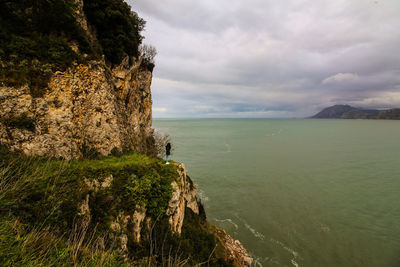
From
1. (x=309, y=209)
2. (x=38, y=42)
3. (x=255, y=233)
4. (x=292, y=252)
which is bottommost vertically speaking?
(x=292, y=252)

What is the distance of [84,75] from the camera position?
11.0 meters

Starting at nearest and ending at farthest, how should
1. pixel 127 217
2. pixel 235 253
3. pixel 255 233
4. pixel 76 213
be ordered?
pixel 76 213, pixel 127 217, pixel 235 253, pixel 255 233

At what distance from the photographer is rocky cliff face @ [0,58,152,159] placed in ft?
26.2

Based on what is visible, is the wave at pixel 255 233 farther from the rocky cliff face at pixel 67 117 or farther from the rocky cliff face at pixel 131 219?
the rocky cliff face at pixel 67 117

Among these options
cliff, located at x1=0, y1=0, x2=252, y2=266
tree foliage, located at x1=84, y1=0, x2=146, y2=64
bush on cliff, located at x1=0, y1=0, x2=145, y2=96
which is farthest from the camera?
tree foliage, located at x1=84, y1=0, x2=146, y2=64

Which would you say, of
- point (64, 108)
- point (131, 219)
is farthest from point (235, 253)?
point (64, 108)

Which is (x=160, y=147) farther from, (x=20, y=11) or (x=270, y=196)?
(x=20, y=11)

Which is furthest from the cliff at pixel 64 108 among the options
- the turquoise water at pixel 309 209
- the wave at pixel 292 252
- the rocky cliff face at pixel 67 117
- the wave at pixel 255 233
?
the wave at pixel 292 252

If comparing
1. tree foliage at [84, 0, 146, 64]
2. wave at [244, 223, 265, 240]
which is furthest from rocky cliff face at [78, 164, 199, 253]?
tree foliage at [84, 0, 146, 64]

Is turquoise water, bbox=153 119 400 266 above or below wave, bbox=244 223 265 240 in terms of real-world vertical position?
above

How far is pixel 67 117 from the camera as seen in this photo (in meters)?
9.93

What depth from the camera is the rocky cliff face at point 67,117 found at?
800cm

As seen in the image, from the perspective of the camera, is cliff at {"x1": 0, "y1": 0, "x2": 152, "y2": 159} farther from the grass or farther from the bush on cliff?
the grass

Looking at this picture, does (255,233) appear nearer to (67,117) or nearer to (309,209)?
(309,209)
